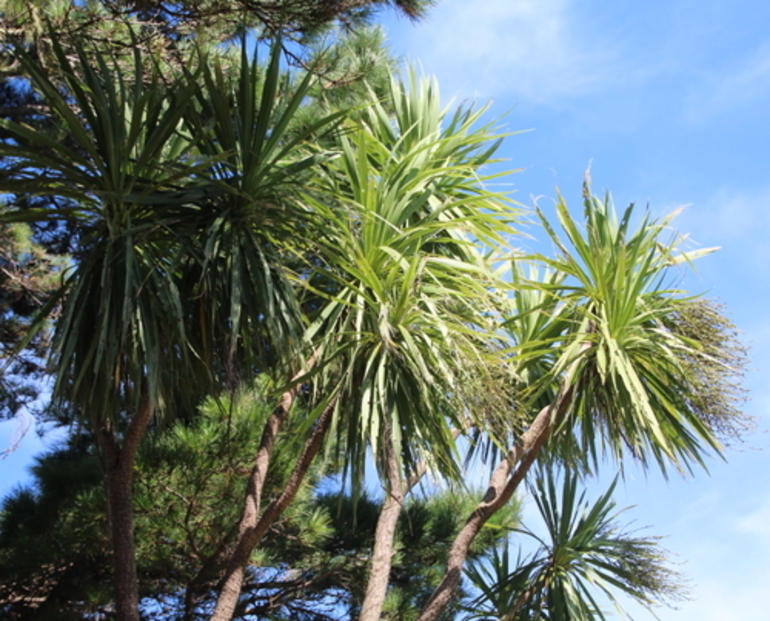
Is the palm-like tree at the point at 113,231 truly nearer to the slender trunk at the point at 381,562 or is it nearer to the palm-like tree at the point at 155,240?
the palm-like tree at the point at 155,240

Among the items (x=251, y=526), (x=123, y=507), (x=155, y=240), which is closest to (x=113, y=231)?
(x=155, y=240)

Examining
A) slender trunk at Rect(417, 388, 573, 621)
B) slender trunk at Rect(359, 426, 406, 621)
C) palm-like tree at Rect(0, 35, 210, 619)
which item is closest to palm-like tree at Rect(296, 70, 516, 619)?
slender trunk at Rect(359, 426, 406, 621)

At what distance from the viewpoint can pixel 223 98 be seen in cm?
386

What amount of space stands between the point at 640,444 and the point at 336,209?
2.12m

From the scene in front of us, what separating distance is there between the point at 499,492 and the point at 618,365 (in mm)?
1028

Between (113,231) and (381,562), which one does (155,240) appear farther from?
(381,562)

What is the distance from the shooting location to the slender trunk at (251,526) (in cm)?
420

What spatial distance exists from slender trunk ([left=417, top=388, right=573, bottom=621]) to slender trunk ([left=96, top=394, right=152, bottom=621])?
151 cm

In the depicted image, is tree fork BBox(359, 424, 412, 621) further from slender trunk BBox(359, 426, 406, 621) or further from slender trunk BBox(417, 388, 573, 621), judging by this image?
slender trunk BBox(417, 388, 573, 621)

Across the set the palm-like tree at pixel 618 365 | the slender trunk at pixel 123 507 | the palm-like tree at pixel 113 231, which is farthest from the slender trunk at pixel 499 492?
the palm-like tree at pixel 113 231

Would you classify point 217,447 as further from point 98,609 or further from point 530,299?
point 530,299

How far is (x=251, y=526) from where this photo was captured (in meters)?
4.41

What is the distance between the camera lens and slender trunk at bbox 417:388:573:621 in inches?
187

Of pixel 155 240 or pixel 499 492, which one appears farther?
pixel 499 492
